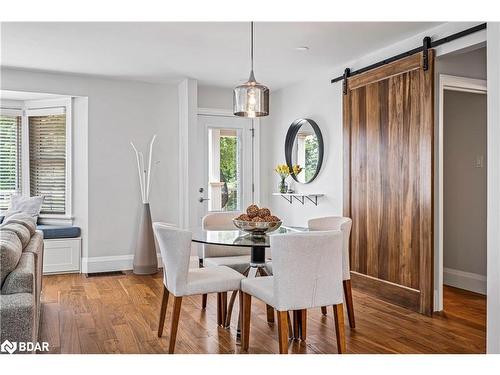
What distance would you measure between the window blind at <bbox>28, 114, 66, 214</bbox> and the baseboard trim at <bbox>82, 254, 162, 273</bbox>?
34.4 inches

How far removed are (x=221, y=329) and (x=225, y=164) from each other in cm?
316

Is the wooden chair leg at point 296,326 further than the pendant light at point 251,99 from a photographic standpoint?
No

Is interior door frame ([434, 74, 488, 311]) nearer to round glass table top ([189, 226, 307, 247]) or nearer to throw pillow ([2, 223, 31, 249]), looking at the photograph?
round glass table top ([189, 226, 307, 247])

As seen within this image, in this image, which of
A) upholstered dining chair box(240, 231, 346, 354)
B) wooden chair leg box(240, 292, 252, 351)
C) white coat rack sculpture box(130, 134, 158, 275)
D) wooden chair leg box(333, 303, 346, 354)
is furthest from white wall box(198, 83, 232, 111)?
wooden chair leg box(333, 303, 346, 354)

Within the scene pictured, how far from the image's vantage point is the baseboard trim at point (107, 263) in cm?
548

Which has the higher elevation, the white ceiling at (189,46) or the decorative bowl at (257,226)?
the white ceiling at (189,46)

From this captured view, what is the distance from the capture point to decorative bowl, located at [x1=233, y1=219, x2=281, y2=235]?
10.6ft

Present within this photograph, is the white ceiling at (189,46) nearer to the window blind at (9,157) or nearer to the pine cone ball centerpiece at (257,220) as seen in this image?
the window blind at (9,157)

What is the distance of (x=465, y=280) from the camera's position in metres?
4.73

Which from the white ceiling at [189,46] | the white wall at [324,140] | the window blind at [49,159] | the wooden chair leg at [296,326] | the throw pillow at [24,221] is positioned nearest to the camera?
the wooden chair leg at [296,326]

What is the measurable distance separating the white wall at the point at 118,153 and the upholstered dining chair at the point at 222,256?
6.08ft

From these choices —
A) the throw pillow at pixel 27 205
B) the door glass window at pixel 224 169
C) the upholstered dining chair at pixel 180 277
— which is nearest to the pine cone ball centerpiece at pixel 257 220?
the upholstered dining chair at pixel 180 277

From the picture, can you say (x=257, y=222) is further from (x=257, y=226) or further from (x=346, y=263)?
(x=346, y=263)

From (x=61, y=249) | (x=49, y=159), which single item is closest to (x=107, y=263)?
(x=61, y=249)
